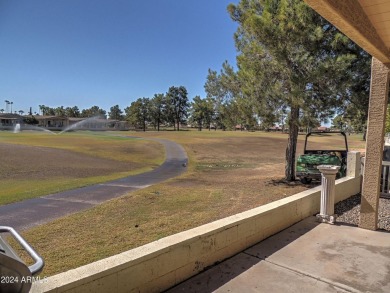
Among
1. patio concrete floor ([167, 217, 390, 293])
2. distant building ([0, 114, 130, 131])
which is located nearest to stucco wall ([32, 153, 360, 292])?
patio concrete floor ([167, 217, 390, 293])

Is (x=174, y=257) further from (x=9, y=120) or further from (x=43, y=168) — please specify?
(x=9, y=120)

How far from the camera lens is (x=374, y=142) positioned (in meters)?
5.59

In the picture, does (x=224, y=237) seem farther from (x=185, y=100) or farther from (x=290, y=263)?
(x=185, y=100)

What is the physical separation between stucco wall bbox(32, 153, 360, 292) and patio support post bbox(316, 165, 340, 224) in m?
0.70

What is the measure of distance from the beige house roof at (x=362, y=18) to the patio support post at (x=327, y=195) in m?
2.22

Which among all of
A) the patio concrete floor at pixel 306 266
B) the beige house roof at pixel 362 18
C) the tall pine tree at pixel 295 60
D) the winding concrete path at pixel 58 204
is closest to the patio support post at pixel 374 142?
the patio concrete floor at pixel 306 266

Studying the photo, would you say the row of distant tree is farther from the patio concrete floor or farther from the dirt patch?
the dirt patch

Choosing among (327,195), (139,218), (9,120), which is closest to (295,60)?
(327,195)

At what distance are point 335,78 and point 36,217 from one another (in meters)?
9.92

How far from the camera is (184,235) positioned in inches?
148

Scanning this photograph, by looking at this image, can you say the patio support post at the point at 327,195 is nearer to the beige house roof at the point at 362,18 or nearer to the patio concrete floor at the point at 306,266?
the patio concrete floor at the point at 306,266

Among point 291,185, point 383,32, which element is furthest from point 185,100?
point 383,32

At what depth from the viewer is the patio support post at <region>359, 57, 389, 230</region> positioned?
542 centimetres

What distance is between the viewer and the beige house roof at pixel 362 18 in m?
3.12
